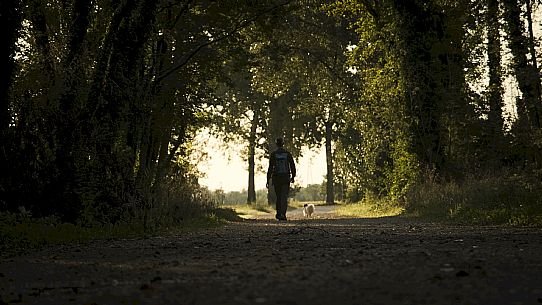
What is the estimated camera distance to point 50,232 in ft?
37.2

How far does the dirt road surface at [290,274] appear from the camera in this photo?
15.8ft

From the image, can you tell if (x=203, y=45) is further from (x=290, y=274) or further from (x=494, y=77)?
(x=290, y=274)

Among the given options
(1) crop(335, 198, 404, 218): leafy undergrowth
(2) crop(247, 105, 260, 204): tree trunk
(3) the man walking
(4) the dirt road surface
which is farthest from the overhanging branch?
(2) crop(247, 105, 260, 204): tree trunk

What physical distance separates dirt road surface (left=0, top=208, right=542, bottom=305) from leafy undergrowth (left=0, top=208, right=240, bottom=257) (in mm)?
1153

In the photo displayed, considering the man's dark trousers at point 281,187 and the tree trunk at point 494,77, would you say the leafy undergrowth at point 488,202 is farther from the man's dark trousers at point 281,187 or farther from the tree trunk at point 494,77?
the man's dark trousers at point 281,187

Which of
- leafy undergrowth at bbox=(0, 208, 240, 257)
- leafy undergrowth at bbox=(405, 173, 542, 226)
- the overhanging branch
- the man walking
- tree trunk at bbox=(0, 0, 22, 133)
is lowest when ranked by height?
leafy undergrowth at bbox=(0, 208, 240, 257)

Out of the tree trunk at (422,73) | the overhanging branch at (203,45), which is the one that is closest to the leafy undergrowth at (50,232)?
the overhanging branch at (203,45)

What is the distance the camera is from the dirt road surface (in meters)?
4.82

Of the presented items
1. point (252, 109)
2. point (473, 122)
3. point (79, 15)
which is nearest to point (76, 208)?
point (79, 15)

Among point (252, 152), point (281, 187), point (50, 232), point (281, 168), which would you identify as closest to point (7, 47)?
point (50, 232)

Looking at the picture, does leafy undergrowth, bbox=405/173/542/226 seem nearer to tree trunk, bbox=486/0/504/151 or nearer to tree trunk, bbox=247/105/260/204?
tree trunk, bbox=486/0/504/151

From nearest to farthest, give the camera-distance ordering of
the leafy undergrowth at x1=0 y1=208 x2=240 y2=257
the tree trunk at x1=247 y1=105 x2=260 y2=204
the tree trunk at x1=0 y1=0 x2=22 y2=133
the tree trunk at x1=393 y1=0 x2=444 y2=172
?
the leafy undergrowth at x1=0 y1=208 x2=240 y2=257 → the tree trunk at x1=0 y1=0 x2=22 y2=133 → the tree trunk at x1=393 y1=0 x2=444 y2=172 → the tree trunk at x1=247 y1=105 x2=260 y2=204

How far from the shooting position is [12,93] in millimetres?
12172

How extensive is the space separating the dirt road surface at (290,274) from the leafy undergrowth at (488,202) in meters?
4.27
